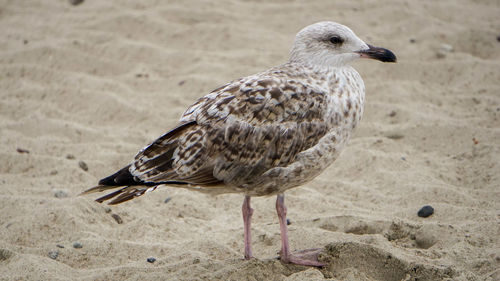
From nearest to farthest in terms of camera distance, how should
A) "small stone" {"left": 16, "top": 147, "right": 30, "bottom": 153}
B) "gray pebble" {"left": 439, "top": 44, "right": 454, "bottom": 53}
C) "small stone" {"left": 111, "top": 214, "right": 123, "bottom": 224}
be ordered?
"small stone" {"left": 111, "top": 214, "right": 123, "bottom": 224}
"small stone" {"left": 16, "top": 147, "right": 30, "bottom": 153}
"gray pebble" {"left": 439, "top": 44, "right": 454, "bottom": 53}

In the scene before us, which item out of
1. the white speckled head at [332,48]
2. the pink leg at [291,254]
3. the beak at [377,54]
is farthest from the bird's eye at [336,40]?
the pink leg at [291,254]

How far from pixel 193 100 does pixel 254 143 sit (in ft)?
9.54

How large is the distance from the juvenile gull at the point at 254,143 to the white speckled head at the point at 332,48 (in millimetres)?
297

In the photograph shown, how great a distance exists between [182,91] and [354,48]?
9.74ft

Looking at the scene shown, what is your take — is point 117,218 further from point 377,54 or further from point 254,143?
point 377,54

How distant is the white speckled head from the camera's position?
14.4 ft

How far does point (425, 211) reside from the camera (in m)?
4.75

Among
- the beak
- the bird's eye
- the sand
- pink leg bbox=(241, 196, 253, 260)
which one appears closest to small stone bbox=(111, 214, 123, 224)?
the sand

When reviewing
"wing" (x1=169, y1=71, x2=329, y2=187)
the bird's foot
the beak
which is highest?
the beak

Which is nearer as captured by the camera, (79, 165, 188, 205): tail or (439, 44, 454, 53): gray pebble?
(79, 165, 188, 205): tail

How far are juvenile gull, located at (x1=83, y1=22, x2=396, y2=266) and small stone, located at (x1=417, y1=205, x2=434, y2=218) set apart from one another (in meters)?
1.07

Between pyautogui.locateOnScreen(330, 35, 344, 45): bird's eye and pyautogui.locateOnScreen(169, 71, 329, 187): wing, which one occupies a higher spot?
pyautogui.locateOnScreen(330, 35, 344, 45): bird's eye

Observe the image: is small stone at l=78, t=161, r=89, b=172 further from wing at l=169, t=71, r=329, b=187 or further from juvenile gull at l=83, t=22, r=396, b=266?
wing at l=169, t=71, r=329, b=187

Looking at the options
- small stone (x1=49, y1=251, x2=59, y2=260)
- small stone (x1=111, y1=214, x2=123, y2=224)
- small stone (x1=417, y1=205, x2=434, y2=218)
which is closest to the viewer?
small stone (x1=49, y1=251, x2=59, y2=260)
